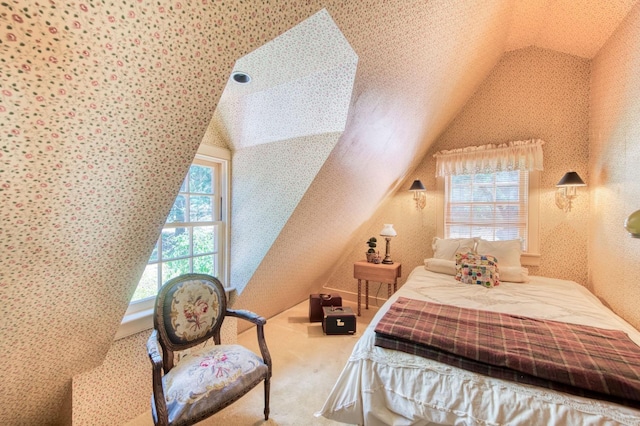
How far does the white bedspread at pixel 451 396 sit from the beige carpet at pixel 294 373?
1.23 feet

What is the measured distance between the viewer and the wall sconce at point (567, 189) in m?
2.52

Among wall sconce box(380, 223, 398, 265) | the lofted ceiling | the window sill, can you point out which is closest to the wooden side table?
wall sconce box(380, 223, 398, 265)

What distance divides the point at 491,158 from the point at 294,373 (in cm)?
300

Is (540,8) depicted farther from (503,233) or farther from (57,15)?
(57,15)

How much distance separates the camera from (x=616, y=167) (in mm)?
2191

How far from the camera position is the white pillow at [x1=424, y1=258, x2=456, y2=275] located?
2.77 meters

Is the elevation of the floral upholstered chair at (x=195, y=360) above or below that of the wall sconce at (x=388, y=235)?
below

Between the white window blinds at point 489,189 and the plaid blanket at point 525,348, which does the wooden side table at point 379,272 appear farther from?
the plaid blanket at point 525,348

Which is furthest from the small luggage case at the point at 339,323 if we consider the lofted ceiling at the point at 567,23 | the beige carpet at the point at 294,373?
the lofted ceiling at the point at 567,23

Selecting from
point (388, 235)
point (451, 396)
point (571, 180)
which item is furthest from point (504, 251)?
point (451, 396)

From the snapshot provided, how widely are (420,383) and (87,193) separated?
1640mm

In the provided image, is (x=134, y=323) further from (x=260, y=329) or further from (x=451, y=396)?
(x=451, y=396)

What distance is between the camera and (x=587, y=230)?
272 centimetres

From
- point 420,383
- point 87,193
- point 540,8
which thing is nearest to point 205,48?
point 87,193
